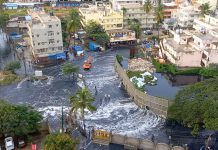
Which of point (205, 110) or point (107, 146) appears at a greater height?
point (205, 110)

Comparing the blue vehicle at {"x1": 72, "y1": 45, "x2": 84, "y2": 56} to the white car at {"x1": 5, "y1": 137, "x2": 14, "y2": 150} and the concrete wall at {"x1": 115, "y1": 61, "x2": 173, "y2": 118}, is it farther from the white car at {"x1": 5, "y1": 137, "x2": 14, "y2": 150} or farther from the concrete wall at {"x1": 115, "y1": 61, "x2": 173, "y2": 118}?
the white car at {"x1": 5, "y1": 137, "x2": 14, "y2": 150}

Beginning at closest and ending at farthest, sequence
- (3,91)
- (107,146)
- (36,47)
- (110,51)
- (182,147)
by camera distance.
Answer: (182,147), (107,146), (3,91), (36,47), (110,51)

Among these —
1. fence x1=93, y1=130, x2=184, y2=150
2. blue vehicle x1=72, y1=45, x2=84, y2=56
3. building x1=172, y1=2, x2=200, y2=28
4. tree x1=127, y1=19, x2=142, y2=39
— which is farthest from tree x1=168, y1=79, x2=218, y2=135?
building x1=172, y1=2, x2=200, y2=28

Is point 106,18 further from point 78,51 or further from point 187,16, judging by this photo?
point 187,16

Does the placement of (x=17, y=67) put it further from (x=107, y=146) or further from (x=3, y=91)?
(x=107, y=146)

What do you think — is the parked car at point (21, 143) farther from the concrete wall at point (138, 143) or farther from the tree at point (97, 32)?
the tree at point (97, 32)

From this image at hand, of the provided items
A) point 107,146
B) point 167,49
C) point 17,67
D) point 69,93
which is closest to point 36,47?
point 17,67
